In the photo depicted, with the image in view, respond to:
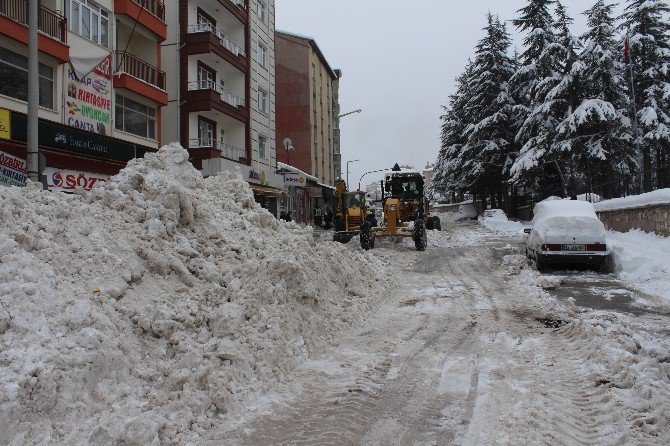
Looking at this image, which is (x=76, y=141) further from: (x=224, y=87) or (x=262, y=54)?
(x=262, y=54)

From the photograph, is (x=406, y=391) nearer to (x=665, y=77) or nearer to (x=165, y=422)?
(x=165, y=422)

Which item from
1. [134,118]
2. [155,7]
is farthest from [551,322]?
[155,7]

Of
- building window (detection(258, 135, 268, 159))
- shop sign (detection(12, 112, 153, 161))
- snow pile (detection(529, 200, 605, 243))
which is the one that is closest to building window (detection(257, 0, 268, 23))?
building window (detection(258, 135, 268, 159))

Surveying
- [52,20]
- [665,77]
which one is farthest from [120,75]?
[665,77]

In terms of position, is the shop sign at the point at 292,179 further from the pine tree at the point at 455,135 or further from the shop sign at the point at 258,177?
the pine tree at the point at 455,135

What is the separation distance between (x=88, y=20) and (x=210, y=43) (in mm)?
7686

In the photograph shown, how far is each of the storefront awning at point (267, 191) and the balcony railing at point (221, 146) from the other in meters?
2.27

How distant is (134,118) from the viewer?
21.7 meters

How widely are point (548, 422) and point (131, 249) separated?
→ 482 cm

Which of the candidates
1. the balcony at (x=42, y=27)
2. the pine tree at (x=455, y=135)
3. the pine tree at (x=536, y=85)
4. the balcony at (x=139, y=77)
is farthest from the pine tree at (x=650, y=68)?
the balcony at (x=42, y=27)

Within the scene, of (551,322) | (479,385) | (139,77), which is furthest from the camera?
(139,77)

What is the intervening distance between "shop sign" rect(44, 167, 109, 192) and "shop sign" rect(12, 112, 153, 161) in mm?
832

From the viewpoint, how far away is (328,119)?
191ft

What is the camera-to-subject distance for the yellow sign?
576 inches
